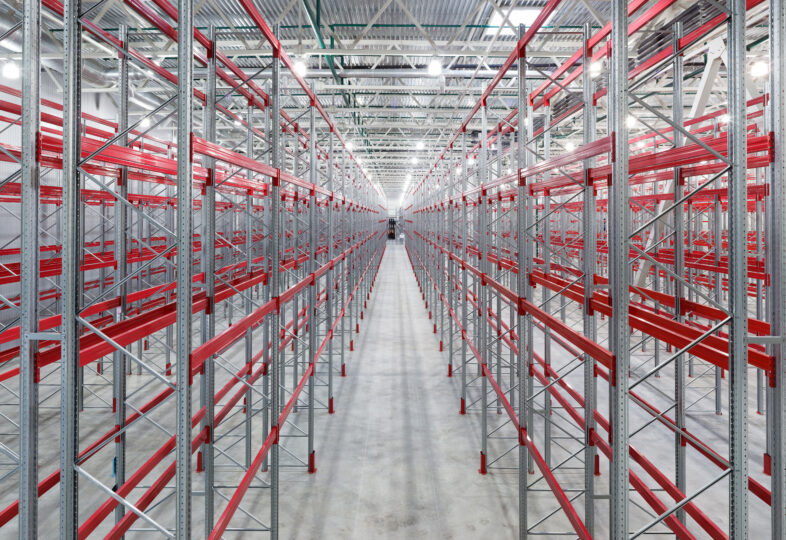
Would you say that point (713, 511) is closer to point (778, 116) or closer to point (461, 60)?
point (778, 116)

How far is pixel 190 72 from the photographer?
124 inches

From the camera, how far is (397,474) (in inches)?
281

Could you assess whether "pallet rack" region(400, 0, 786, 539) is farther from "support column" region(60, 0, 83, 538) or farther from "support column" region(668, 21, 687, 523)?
"support column" region(60, 0, 83, 538)

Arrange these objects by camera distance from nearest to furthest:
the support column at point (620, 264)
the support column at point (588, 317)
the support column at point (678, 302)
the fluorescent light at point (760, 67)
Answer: the support column at point (620, 264) < the support column at point (588, 317) < the support column at point (678, 302) < the fluorescent light at point (760, 67)

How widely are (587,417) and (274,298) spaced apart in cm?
412

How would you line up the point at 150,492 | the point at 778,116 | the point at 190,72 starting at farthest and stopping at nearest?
the point at 150,492
the point at 190,72
the point at 778,116

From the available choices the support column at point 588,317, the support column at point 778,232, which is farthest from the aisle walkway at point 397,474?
the support column at point 778,232

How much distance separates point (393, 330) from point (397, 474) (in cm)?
925

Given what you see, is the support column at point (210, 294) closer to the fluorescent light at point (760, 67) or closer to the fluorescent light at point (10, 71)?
the fluorescent light at point (10, 71)

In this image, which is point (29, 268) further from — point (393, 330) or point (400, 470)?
point (393, 330)

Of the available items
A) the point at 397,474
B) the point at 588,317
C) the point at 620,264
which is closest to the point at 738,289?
the point at 620,264

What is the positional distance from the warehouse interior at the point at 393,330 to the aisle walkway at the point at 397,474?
0.05 meters

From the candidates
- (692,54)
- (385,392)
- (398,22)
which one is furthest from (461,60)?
(385,392)

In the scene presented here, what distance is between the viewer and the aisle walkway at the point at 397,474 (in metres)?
5.96
